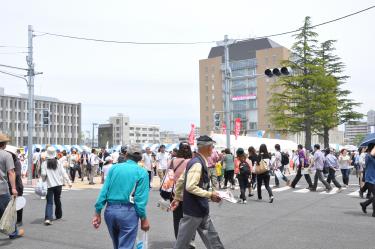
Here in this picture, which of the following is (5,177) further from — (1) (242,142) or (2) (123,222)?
(1) (242,142)

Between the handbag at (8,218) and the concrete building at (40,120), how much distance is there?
105550 millimetres

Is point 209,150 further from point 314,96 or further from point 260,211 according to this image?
point 314,96

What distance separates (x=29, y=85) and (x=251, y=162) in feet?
43.2

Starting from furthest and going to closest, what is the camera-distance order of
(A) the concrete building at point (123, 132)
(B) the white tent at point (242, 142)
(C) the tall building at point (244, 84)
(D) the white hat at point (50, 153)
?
1. (A) the concrete building at point (123, 132)
2. (C) the tall building at point (244, 84)
3. (B) the white tent at point (242, 142)
4. (D) the white hat at point (50, 153)

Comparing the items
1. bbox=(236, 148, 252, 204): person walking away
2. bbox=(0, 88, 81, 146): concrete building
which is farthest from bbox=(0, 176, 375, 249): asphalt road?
bbox=(0, 88, 81, 146): concrete building

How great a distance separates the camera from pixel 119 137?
151 meters

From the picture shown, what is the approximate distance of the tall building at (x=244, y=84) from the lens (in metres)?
106

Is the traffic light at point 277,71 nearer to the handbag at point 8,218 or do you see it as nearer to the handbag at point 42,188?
the handbag at point 42,188

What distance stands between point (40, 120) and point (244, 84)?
5394 cm

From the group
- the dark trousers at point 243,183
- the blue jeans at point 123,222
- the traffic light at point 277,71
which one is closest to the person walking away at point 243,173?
the dark trousers at point 243,183

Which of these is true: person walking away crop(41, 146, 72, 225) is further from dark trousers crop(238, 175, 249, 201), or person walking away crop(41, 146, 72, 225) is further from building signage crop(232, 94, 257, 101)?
building signage crop(232, 94, 257, 101)

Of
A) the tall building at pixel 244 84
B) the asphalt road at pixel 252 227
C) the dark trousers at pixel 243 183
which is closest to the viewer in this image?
the asphalt road at pixel 252 227

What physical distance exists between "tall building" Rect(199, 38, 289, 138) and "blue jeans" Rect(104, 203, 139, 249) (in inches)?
3975

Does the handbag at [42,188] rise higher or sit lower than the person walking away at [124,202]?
lower
